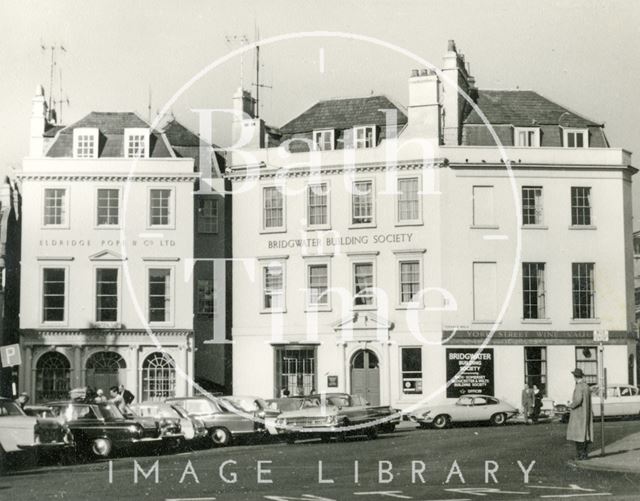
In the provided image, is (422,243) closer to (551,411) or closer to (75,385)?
(551,411)

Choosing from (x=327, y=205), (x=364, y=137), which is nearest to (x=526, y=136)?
(x=364, y=137)

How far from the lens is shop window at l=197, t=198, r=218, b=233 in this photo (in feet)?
160

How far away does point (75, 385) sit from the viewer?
45.9m

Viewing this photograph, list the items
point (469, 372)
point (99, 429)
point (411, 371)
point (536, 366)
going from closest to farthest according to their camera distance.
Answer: point (99, 429) < point (469, 372) < point (411, 371) < point (536, 366)

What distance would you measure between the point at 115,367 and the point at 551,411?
1763 cm

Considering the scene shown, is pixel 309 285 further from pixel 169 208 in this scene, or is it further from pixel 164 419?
pixel 164 419

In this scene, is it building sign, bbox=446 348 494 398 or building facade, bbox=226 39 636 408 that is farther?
building facade, bbox=226 39 636 408

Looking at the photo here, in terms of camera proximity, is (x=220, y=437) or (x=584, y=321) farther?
(x=584, y=321)

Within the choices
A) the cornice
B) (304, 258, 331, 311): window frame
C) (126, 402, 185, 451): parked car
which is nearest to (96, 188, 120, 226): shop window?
the cornice

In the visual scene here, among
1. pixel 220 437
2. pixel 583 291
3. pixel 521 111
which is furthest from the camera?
pixel 521 111

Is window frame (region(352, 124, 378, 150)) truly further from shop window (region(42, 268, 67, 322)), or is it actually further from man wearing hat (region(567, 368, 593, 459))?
man wearing hat (region(567, 368, 593, 459))

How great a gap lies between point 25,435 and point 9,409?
0.92 meters

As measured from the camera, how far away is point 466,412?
37750 mm

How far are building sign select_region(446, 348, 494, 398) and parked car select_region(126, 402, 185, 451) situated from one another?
16947 millimetres
